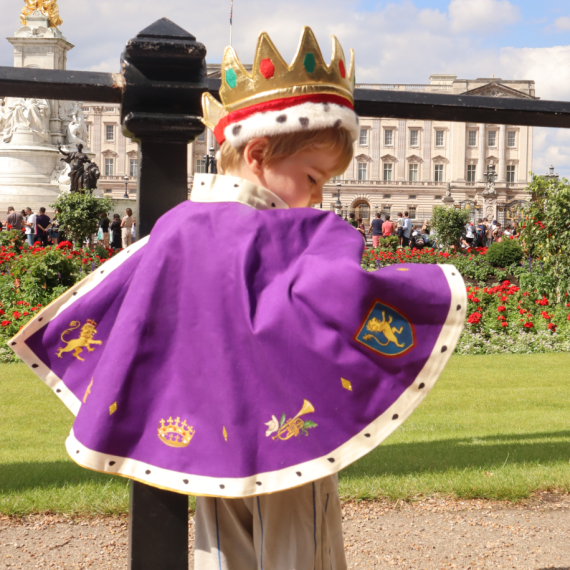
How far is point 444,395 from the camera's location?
17.3 feet

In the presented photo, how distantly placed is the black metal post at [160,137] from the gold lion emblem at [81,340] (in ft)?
1.00

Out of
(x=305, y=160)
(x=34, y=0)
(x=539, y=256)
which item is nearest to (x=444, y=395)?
(x=305, y=160)

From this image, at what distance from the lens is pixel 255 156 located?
1585 millimetres

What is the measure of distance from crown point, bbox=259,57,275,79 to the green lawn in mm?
1981

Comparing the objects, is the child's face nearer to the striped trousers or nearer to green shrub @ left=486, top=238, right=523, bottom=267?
the striped trousers

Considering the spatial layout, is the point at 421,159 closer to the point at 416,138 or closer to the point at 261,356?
the point at 416,138

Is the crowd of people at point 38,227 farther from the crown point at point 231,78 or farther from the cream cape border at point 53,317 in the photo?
the crown point at point 231,78

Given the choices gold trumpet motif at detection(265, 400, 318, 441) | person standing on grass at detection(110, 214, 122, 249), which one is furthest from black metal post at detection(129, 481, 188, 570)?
person standing on grass at detection(110, 214, 122, 249)

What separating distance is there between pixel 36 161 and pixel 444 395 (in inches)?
935

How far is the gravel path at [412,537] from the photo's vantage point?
243 cm

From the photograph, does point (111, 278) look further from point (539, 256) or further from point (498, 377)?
point (539, 256)

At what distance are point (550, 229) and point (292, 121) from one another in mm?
9084

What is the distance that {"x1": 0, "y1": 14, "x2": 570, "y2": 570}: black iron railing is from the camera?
171 centimetres

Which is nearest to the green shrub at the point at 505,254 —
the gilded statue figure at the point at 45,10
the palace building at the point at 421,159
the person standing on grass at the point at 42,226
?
the person standing on grass at the point at 42,226
